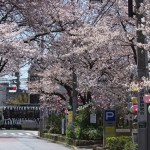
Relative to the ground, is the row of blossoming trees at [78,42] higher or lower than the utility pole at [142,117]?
higher

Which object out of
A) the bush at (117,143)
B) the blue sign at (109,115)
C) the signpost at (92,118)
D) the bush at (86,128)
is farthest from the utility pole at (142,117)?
the bush at (86,128)

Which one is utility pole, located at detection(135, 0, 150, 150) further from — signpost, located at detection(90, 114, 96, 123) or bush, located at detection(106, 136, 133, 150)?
signpost, located at detection(90, 114, 96, 123)

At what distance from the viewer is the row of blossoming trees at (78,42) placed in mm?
13765

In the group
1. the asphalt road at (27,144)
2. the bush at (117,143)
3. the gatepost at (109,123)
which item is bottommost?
the asphalt road at (27,144)

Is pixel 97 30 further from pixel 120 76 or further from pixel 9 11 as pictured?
pixel 9 11

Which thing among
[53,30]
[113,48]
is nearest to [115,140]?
[113,48]

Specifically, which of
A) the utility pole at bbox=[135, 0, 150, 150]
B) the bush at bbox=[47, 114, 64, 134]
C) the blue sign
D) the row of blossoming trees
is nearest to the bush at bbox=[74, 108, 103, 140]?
the row of blossoming trees

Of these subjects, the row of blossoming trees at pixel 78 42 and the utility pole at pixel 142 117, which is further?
the row of blossoming trees at pixel 78 42

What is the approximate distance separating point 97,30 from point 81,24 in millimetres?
2528

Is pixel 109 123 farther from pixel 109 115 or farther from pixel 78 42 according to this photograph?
pixel 78 42

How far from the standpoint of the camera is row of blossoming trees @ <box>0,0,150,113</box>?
13.8 metres

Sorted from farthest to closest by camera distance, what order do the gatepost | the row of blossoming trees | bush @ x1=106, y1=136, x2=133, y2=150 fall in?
the gatepost, bush @ x1=106, y1=136, x2=133, y2=150, the row of blossoming trees

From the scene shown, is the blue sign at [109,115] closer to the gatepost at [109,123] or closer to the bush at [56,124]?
the gatepost at [109,123]

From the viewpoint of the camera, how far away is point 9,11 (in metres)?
13.3
